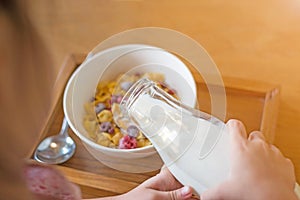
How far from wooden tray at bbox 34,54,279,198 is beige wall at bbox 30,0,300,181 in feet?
0.11

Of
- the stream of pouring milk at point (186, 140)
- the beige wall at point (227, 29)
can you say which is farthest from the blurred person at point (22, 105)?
the beige wall at point (227, 29)

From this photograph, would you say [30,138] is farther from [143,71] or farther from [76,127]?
[143,71]

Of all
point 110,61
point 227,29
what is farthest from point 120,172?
point 227,29

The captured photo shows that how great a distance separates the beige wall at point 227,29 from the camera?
96 centimetres

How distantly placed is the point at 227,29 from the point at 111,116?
0.94 ft

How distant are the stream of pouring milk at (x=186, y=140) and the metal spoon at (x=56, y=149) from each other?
0.16 meters

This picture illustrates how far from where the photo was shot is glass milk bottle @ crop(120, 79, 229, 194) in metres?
0.74

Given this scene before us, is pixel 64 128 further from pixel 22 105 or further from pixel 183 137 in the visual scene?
pixel 22 105

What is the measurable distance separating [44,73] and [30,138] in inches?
2.2

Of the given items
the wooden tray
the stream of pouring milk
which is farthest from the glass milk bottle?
the wooden tray

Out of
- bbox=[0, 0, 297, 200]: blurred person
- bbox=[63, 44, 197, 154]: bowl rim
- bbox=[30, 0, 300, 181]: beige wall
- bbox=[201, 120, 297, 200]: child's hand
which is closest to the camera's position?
bbox=[0, 0, 297, 200]: blurred person

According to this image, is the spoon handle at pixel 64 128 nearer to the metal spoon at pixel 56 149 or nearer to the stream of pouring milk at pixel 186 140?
the metal spoon at pixel 56 149

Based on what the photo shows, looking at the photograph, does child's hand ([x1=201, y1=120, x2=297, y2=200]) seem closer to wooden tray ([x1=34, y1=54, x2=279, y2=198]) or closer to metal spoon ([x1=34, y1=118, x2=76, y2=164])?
wooden tray ([x1=34, y1=54, x2=279, y2=198])

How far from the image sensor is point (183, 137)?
75 centimetres
